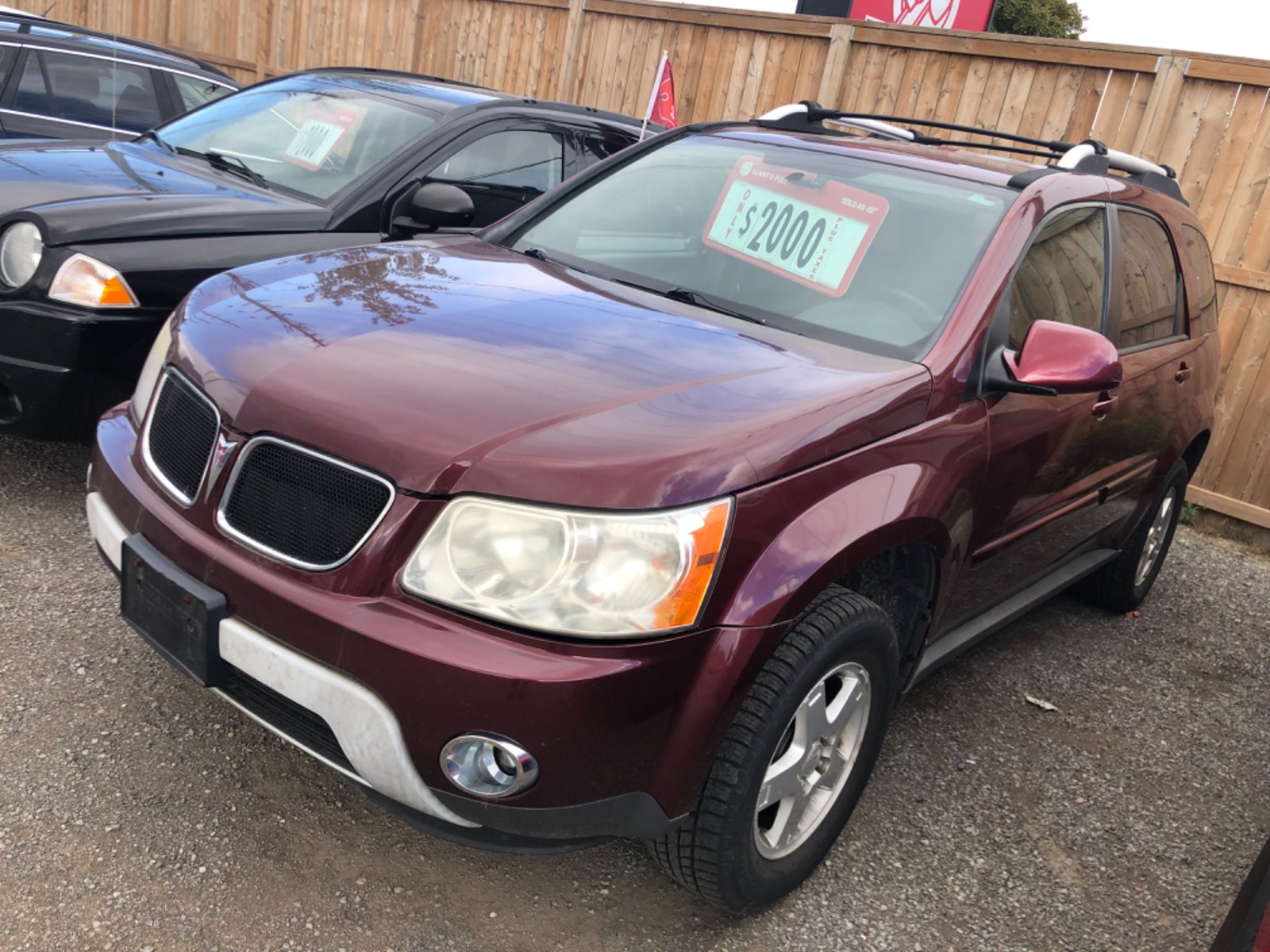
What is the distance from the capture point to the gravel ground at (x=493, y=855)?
7.59 feet

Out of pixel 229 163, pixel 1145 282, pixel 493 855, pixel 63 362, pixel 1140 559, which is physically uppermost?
pixel 1145 282

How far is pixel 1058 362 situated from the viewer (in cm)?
267

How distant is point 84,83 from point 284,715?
5.67 metres

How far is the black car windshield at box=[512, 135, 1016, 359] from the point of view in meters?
2.84

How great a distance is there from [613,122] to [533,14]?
13.2 ft

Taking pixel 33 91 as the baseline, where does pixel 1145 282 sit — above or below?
above

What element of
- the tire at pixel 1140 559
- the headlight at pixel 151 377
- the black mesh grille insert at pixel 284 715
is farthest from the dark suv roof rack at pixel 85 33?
the tire at pixel 1140 559

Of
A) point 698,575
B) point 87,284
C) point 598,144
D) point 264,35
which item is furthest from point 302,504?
point 264,35

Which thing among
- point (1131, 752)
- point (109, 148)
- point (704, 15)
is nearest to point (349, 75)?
point (109, 148)

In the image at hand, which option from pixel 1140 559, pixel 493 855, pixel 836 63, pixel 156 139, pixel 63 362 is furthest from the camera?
pixel 836 63

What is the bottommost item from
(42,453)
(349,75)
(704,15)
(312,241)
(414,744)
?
(42,453)

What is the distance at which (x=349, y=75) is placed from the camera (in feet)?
17.2

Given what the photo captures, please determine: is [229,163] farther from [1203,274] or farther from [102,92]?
[1203,274]

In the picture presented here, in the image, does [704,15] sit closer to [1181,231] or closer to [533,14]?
[533,14]
